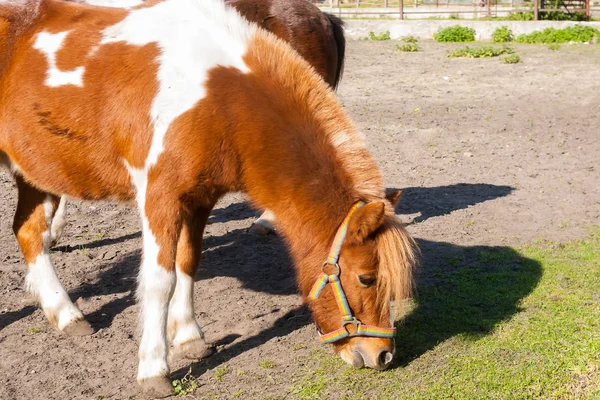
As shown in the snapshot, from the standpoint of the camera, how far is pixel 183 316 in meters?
4.38

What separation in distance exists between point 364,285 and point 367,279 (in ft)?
0.13

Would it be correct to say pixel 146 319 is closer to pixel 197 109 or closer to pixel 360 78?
pixel 197 109

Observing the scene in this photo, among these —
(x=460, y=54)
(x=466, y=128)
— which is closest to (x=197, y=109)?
(x=466, y=128)

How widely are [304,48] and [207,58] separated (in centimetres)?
304

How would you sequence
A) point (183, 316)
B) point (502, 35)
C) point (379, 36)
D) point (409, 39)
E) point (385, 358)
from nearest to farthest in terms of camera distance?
point (385, 358), point (183, 316), point (502, 35), point (409, 39), point (379, 36)

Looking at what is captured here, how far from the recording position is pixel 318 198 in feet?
12.1

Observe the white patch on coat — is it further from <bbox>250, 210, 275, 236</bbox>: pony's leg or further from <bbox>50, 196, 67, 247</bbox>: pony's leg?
<bbox>250, 210, 275, 236</bbox>: pony's leg

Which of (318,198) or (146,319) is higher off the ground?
(318,198)

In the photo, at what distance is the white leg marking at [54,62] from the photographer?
13.5 feet

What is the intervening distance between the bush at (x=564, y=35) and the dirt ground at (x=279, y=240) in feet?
17.2

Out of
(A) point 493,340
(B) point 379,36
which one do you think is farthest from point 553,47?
(A) point 493,340

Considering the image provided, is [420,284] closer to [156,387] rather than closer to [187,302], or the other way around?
[187,302]

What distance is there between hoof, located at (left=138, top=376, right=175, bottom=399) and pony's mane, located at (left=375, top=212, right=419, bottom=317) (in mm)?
1281

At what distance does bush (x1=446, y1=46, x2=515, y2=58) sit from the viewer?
51.0 ft
